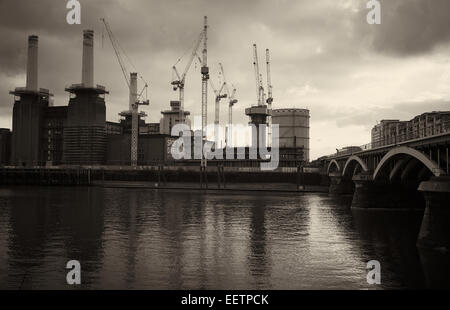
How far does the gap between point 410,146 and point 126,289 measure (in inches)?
1178

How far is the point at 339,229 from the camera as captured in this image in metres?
40.9

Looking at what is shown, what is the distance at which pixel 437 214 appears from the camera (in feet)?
91.4

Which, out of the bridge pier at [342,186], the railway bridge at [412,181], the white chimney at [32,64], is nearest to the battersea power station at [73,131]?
the white chimney at [32,64]

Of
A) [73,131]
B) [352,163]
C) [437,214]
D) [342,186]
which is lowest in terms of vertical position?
[342,186]

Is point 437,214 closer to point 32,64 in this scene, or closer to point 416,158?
point 416,158

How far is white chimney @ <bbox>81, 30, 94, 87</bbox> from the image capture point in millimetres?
167000

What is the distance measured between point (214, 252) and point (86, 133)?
492ft

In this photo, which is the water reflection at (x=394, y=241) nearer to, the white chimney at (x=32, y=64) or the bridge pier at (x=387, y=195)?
the bridge pier at (x=387, y=195)

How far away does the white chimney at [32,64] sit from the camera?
17662 cm

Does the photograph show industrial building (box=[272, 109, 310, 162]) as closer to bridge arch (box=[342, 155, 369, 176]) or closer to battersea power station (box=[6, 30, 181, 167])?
battersea power station (box=[6, 30, 181, 167])

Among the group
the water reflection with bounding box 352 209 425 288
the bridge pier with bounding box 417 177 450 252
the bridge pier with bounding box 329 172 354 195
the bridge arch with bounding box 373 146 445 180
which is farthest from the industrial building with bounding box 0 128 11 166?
the bridge pier with bounding box 417 177 450 252

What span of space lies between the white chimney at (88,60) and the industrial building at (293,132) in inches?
2920

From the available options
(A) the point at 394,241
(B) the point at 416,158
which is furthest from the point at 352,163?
(A) the point at 394,241
